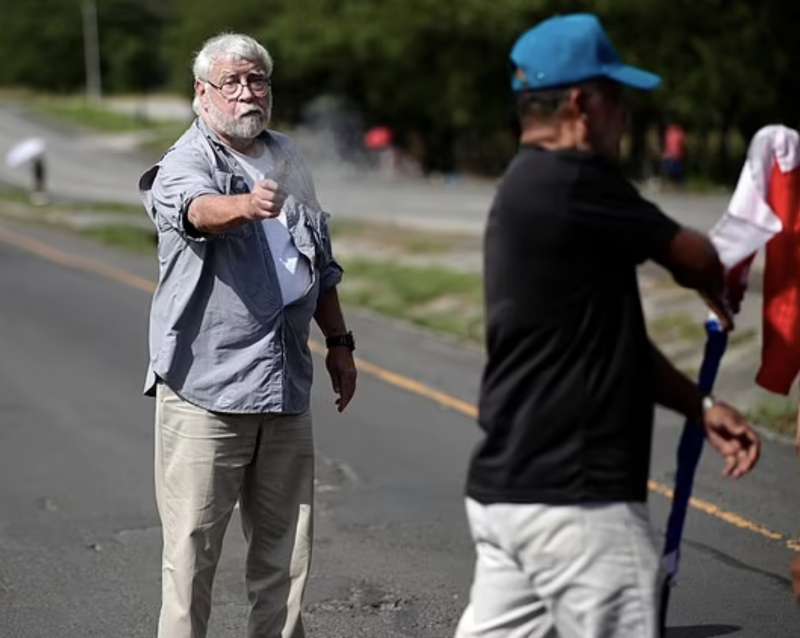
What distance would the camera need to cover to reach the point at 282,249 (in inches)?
183

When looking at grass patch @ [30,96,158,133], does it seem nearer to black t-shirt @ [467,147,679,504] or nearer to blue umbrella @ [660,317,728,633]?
blue umbrella @ [660,317,728,633]

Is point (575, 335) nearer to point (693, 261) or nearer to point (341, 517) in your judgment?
point (693, 261)

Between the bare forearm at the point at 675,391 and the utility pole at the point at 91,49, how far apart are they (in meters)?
91.6

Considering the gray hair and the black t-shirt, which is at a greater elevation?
the gray hair

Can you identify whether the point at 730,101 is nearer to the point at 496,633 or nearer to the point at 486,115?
the point at 486,115

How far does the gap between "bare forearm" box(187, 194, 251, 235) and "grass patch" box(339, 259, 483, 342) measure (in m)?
8.96

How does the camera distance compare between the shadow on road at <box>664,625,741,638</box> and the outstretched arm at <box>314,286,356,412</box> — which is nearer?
the outstretched arm at <box>314,286,356,412</box>

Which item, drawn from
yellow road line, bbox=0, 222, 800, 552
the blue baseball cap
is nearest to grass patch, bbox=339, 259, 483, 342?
yellow road line, bbox=0, 222, 800, 552

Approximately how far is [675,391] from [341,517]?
4.15 meters

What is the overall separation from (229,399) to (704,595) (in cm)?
249

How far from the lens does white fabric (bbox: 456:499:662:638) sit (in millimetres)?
3430

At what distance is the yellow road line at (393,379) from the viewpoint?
732cm

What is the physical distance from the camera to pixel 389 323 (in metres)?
14.4

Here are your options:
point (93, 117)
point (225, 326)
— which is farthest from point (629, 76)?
point (93, 117)
